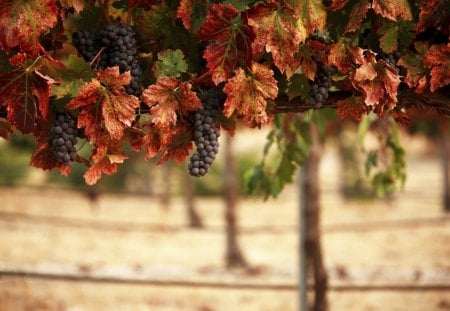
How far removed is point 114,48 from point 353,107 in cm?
83

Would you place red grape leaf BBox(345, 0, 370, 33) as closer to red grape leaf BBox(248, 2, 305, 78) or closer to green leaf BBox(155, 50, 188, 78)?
red grape leaf BBox(248, 2, 305, 78)

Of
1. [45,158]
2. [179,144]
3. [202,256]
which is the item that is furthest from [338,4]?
[202,256]

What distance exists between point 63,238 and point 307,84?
39.5ft

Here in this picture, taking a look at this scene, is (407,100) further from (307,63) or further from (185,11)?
(185,11)

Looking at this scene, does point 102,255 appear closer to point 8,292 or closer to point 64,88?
point 8,292

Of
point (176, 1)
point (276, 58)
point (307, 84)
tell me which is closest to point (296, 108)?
point (307, 84)

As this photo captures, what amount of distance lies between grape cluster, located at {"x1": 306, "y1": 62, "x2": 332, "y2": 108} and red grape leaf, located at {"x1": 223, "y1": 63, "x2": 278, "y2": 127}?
0.82ft

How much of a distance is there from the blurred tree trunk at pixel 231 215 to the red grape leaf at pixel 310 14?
8.55 meters

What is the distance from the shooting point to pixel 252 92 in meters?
1.93

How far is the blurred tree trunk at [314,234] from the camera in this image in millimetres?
5949

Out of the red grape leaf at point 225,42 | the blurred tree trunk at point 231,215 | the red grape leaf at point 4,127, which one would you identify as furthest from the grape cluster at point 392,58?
the blurred tree trunk at point 231,215

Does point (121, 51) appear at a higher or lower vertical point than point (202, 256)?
higher

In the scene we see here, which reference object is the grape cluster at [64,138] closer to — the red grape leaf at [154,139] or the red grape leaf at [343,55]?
the red grape leaf at [154,139]

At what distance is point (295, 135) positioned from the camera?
4086mm
